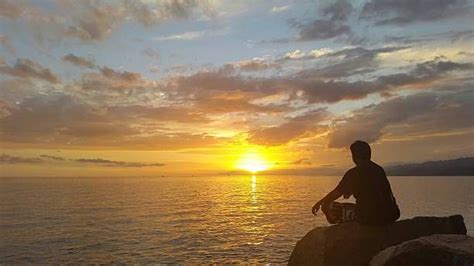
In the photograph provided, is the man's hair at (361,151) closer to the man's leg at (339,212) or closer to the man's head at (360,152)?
the man's head at (360,152)

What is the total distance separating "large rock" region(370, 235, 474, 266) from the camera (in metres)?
→ 6.76

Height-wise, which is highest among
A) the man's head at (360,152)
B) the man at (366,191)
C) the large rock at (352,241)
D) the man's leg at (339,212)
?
the man's head at (360,152)

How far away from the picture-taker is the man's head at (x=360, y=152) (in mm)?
9766

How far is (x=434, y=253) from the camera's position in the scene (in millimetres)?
6988

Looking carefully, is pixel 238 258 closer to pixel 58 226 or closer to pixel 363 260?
pixel 363 260

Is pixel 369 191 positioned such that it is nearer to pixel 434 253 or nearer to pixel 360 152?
pixel 360 152

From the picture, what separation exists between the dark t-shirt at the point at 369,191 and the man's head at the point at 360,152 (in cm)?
15

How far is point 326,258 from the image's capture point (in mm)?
9844

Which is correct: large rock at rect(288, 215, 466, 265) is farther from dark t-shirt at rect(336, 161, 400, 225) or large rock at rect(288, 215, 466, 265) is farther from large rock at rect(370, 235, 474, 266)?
large rock at rect(370, 235, 474, 266)

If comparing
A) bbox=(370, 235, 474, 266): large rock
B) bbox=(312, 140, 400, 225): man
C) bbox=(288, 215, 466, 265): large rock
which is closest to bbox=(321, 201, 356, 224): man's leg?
bbox=(312, 140, 400, 225): man

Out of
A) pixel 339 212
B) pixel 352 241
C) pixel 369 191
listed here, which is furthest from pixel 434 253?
pixel 339 212

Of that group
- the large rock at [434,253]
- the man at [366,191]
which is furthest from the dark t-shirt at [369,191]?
the large rock at [434,253]

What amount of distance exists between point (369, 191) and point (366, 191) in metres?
0.07

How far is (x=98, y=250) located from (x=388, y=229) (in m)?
20.5
